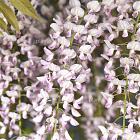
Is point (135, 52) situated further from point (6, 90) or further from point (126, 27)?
point (6, 90)

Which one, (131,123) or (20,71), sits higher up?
(20,71)

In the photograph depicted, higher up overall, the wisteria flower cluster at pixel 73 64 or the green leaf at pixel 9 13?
the green leaf at pixel 9 13

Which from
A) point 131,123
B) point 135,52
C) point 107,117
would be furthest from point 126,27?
point 107,117

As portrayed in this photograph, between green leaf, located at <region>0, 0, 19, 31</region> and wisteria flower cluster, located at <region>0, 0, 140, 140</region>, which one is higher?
green leaf, located at <region>0, 0, 19, 31</region>

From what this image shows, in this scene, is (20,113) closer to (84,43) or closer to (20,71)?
(20,71)

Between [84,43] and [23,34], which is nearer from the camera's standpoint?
[84,43]

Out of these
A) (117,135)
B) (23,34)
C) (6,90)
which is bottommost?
(117,135)

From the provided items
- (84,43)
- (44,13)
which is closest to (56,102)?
(84,43)
